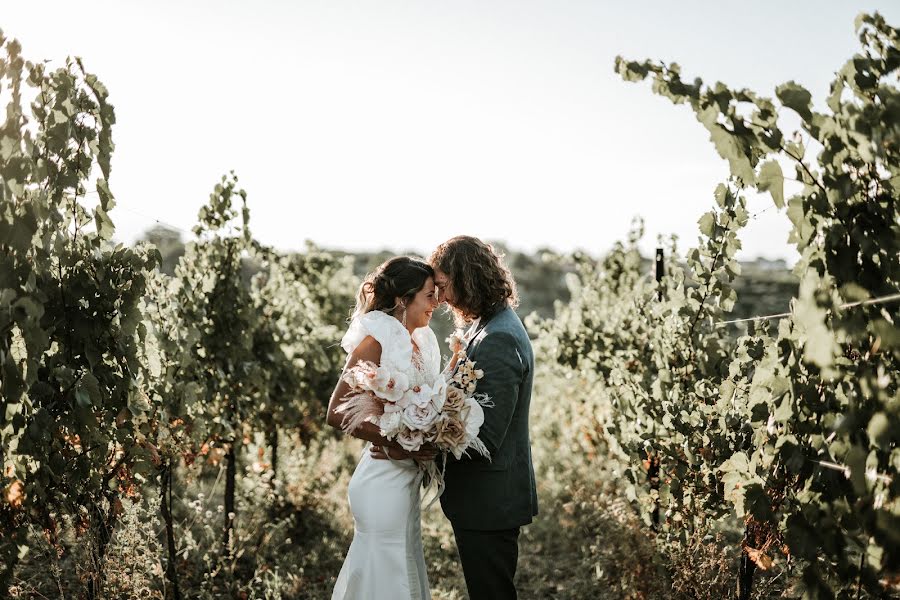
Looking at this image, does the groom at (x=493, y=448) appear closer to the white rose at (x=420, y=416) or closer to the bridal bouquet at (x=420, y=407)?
the bridal bouquet at (x=420, y=407)

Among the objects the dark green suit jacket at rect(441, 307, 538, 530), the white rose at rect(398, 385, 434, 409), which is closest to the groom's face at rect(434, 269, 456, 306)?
the dark green suit jacket at rect(441, 307, 538, 530)

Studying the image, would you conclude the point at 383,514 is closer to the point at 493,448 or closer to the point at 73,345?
the point at 493,448

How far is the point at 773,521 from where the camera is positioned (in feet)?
7.77

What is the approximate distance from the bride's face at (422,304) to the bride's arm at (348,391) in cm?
30

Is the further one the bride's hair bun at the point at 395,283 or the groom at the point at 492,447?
the bride's hair bun at the point at 395,283

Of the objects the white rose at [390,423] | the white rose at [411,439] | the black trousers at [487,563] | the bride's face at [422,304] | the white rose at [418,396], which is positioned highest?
the bride's face at [422,304]

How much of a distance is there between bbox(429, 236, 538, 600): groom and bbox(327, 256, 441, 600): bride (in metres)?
0.24

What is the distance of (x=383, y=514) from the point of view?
3.21m

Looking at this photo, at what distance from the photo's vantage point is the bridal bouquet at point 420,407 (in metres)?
2.84

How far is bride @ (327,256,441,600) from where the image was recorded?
317 centimetres

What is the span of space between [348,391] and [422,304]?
57 centimetres

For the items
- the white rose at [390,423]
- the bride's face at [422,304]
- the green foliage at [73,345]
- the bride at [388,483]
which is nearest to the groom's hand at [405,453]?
the bride at [388,483]

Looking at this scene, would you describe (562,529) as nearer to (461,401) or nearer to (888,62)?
(461,401)

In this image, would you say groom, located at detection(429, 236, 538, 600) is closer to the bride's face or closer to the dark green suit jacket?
the dark green suit jacket
